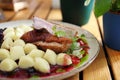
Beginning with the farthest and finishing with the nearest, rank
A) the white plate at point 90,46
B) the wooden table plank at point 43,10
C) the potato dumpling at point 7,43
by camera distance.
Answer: the wooden table plank at point 43,10 → the potato dumpling at point 7,43 → the white plate at point 90,46

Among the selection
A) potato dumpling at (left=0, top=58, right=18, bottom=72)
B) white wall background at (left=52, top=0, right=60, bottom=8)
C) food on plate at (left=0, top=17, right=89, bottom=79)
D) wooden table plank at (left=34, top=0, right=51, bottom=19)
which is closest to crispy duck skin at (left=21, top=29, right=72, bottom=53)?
food on plate at (left=0, top=17, right=89, bottom=79)

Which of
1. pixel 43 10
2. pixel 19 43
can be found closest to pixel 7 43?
pixel 19 43

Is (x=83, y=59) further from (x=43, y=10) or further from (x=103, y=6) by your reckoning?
(x=43, y=10)

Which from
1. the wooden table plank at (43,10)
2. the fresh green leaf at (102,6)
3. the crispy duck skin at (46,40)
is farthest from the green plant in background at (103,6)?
the wooden table plank at (43,10)

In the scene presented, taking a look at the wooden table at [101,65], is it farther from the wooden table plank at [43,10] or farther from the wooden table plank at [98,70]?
the wooden table plank at [43,10]

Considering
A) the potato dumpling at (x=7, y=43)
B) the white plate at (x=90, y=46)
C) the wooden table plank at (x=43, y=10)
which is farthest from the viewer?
the wooden table plank at (x=43, y=10)

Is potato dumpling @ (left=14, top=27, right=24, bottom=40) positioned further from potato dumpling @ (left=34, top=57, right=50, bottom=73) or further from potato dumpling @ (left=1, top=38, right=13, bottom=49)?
potato dumpling @ (left=34, top=57, right=50, bottom=73)
